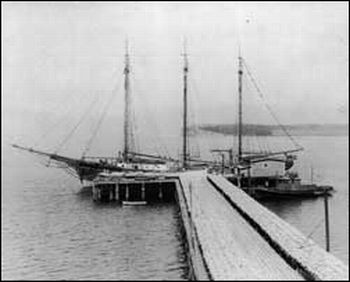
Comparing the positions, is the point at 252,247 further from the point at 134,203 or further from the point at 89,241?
the point at 134,203

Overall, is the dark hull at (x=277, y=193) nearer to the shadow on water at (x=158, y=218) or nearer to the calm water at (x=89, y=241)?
the shadow on water at (x=158, y=218)

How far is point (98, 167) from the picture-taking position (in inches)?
2657

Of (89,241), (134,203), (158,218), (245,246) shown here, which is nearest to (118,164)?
(134,203)

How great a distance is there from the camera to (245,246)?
2561cm

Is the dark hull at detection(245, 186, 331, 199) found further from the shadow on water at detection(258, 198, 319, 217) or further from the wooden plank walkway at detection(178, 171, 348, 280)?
the wooden plank walkway at detection(178, 171, 348, 280)

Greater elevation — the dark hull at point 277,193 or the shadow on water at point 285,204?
the dark hull at point 277,193

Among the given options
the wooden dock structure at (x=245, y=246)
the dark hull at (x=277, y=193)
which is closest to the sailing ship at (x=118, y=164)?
the dark hull at (x=277, y=193)

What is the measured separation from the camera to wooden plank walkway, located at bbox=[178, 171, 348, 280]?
68.1 feet

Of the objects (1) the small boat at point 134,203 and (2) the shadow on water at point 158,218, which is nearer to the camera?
(2) the shadow on water at point 158,218

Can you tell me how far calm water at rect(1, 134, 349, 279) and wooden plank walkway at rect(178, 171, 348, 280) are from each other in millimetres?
2409

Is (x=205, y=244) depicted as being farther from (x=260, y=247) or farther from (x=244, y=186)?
(x=244, y=186)

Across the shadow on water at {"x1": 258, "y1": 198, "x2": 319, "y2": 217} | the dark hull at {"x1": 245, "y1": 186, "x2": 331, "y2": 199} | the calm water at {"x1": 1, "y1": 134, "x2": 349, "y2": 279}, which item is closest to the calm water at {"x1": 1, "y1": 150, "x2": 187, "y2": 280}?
the calm water at {"x1": 1, "y1": 134, "x2": 349, "y2": 279}

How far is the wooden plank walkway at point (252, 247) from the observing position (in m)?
20.8

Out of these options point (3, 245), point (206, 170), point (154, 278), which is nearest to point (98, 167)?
point (206, 170)
